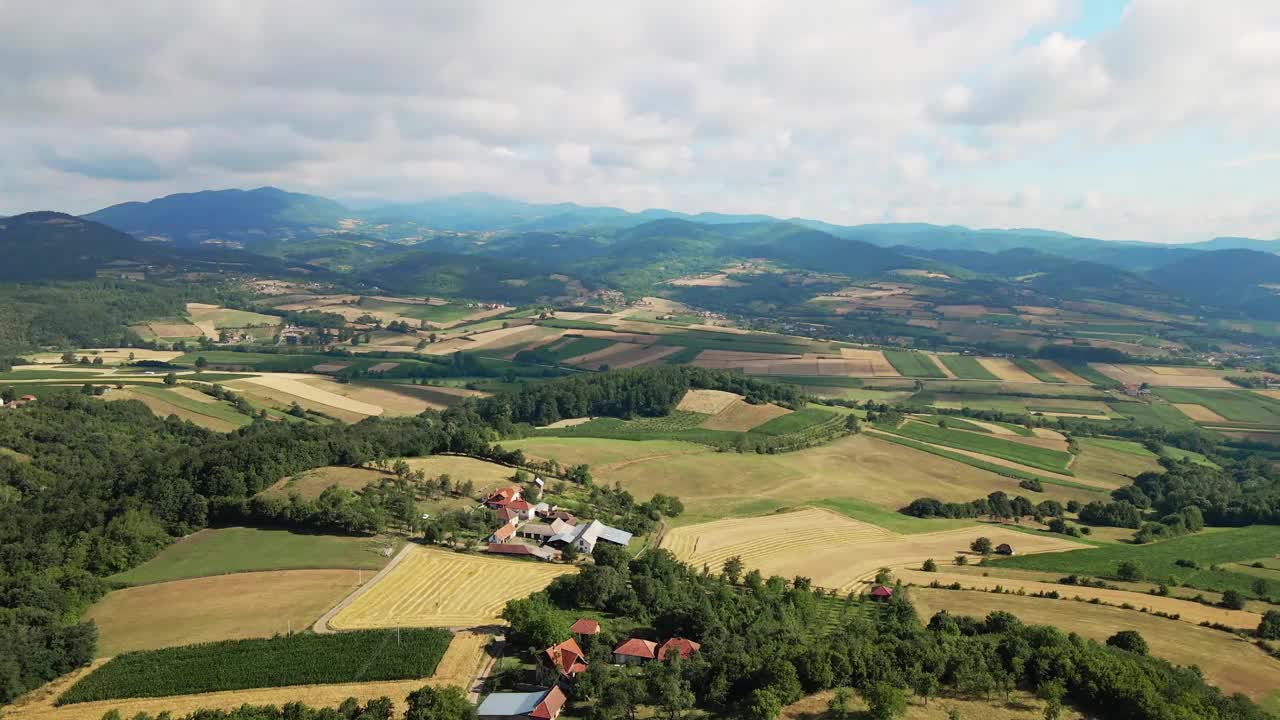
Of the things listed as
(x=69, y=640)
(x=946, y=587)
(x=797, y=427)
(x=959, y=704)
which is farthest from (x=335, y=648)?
(x=797, y=427)

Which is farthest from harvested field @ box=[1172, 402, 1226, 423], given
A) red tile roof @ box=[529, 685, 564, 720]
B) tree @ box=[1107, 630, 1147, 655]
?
red tile roof @ box=[529, 685, 564, 720]

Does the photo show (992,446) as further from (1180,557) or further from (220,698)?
(220,698)

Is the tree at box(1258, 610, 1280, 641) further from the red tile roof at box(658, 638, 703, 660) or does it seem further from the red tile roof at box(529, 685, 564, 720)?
the red tile roof at box(529, 685, 564, 720)

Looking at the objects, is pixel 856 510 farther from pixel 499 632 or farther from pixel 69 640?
pixel 69 640

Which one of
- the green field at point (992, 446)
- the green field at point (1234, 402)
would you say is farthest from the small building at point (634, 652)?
the green field at point (1234, 402)

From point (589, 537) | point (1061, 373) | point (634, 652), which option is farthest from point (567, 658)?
point (1061, 373)

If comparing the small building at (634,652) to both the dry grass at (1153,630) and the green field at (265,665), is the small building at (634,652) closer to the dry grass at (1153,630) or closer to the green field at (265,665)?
the green field at (265,665)

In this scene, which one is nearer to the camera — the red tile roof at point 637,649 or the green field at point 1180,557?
the red tile roof at point 637,649
